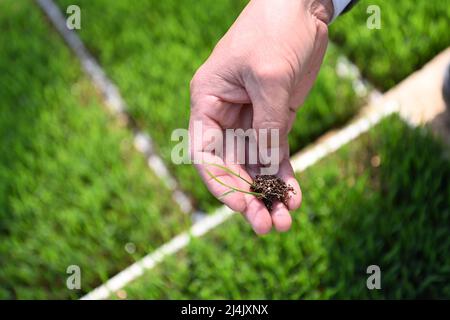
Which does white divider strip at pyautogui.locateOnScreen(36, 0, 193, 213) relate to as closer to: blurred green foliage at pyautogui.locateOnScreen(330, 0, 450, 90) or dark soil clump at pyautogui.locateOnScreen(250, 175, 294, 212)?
dark soil clump at pyautogui.locateOnScreen(250, 175, 294, 212)

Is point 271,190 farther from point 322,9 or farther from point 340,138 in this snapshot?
point 340,138

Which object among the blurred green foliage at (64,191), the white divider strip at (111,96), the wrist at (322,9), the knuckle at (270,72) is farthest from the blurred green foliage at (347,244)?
the knuckle at (270,72)

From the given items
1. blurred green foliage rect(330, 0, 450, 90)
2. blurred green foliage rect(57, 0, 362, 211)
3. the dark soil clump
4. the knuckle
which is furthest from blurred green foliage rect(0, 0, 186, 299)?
blurred green foliage rect(330, 0, 450, 90)
